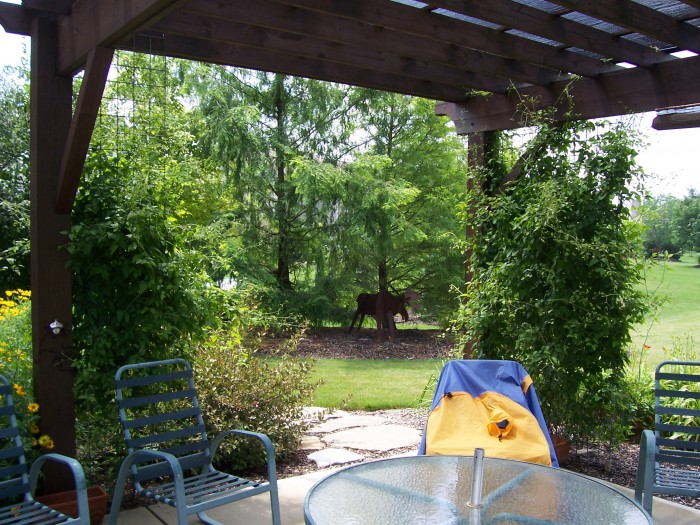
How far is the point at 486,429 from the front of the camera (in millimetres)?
3375

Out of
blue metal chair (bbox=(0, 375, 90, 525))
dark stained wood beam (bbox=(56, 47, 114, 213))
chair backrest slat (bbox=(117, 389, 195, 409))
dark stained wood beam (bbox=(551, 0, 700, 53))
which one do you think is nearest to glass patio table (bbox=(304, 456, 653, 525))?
blue metal chair (bbox=(0, 375, 90, 525))

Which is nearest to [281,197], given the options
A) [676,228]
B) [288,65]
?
[676,228]

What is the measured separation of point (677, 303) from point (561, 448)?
357cm

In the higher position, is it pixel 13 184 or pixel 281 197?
pixel 281 197

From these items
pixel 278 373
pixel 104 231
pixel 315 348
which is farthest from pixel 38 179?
pixel 315 348

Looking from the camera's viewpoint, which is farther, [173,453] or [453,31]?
[453,31]

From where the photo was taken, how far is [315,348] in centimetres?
1023

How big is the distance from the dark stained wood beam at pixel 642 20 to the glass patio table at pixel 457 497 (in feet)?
6.70

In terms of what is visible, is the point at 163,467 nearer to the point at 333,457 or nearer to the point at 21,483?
the point at 21,483

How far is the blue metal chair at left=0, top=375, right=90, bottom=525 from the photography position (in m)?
2.54

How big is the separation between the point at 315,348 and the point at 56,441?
704 cm

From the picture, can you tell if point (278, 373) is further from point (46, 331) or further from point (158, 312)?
point (46, 331)

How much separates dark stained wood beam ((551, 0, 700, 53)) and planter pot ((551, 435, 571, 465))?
247 centimetres

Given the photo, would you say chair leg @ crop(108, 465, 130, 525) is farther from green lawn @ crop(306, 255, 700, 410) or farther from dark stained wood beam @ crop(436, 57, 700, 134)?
dark stained wood beam @ crop(436, 57, 700, 134)
